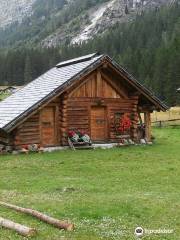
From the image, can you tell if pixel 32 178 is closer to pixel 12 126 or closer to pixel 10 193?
pixel 10 193

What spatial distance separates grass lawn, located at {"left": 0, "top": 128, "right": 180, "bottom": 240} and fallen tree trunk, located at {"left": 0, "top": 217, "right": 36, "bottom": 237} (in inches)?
5.3

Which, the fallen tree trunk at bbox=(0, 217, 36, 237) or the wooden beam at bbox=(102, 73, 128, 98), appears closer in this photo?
the fallen tree trunk at bbox=(0, 217, 36, 237)

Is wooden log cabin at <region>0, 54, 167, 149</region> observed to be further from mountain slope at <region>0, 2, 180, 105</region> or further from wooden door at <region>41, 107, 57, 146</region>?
mountain slope at <region>0, 2, 180, 105</region>

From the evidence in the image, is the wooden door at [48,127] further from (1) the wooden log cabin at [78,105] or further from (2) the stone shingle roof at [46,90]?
(2) the stone shingle roof at [46,90]

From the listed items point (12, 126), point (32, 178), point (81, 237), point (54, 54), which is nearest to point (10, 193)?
point (32, 178)

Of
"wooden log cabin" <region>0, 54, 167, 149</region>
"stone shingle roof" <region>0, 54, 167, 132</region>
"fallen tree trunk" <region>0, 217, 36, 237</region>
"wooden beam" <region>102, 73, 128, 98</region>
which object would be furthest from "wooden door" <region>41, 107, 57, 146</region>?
"fallen tree trunk" <region>0, 217, 36, 237</region>

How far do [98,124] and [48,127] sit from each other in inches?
136

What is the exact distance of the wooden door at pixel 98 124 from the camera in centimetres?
3108

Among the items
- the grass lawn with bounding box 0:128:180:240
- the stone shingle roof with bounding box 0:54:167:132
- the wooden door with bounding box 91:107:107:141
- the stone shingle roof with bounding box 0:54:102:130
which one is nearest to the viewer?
the grass lawn with bounding box 0:128:180:240

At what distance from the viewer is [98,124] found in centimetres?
3131

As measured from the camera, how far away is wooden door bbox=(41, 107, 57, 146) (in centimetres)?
2900

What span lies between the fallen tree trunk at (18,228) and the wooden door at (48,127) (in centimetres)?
1787

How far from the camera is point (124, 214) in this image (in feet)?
41.1

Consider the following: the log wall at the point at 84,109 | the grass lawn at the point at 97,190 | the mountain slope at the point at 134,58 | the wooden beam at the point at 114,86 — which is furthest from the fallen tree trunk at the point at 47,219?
the mountain slope at the point at 134,58
